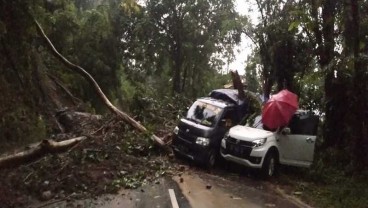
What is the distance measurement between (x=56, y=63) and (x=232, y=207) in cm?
1743

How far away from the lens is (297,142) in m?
13.1

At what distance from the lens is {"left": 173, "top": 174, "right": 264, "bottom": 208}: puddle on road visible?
387 inches

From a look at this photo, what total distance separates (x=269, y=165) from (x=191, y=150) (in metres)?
2.28

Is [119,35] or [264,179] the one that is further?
[119,35]

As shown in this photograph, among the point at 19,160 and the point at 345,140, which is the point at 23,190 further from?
the point at 345,140

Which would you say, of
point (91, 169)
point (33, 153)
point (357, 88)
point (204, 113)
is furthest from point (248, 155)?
point (33, 153)

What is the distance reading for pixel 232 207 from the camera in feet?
31.8

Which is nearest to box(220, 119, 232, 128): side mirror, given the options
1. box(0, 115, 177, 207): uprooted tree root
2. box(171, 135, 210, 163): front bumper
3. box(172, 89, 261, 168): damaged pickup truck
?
box(172, 89, 261, 168): damaged pickup truck

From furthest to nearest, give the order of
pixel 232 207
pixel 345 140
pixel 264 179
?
pixel 345 140
pixel 264 179
pixel 232 207

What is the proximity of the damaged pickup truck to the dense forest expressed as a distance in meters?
2.24

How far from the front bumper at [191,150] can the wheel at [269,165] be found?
5.48 ft

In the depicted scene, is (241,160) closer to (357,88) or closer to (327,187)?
(327,187)

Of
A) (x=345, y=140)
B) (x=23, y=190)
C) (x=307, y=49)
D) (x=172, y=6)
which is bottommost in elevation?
(x=23, y=190)

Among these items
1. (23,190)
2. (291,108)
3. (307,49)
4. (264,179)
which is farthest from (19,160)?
(307,49)
